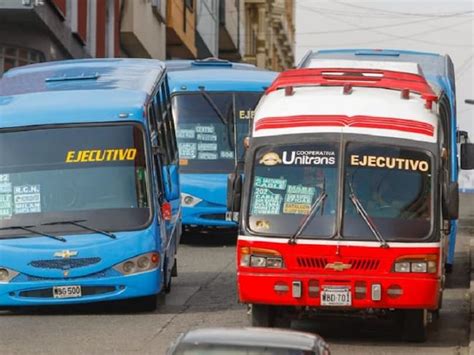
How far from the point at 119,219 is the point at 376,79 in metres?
3.46

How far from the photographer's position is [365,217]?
46.4 feet

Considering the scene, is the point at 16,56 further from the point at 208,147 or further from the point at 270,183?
the point at 270,183

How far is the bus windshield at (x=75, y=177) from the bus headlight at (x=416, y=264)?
3.80 metres

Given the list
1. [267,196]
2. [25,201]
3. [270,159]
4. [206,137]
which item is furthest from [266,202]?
[206,137]

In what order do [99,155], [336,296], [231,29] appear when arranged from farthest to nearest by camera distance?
[231,29] < [99,155] < [336,296]

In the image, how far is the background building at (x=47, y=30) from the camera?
28.9 m

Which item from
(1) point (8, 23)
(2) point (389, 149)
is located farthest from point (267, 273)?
(1) point (8, 23)

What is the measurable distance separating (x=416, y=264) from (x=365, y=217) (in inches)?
26.9

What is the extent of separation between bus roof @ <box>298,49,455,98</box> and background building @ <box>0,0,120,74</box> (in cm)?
797

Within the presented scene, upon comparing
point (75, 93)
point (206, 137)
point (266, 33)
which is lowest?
point (266, 33)

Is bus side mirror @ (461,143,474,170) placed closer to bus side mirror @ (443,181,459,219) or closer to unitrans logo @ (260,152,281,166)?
bus side mirror @ (443,181,459,219)

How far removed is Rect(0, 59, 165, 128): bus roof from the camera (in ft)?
55.1

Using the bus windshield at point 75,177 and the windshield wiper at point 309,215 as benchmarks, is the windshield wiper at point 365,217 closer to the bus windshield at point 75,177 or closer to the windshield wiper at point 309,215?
the windshield wiper at point 309,215

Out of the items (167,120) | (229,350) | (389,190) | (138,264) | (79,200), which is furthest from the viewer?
(167,120)
